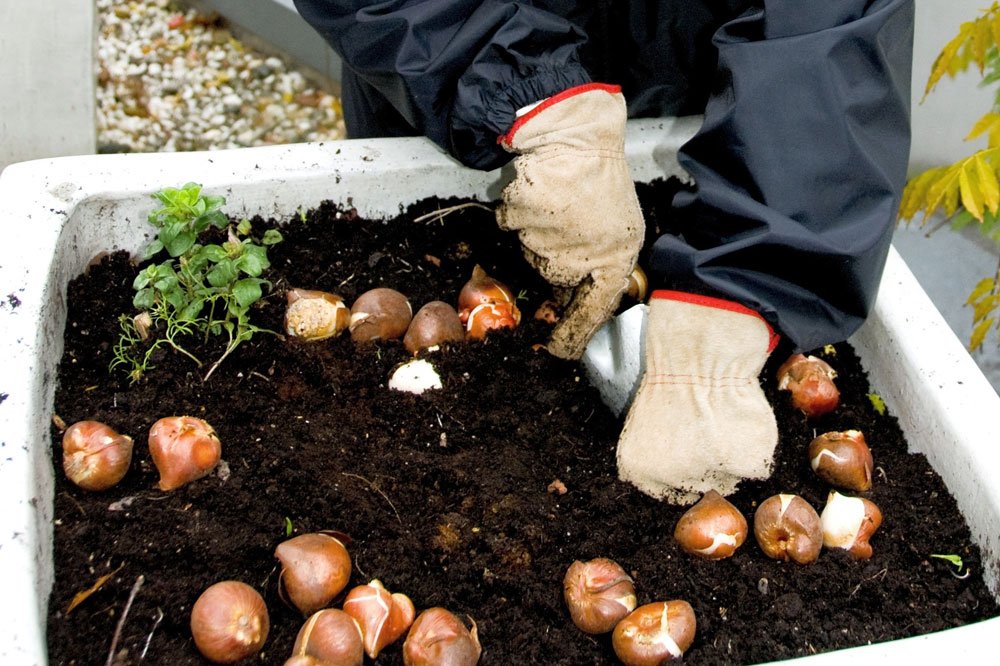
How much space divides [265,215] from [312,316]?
10.3 inches

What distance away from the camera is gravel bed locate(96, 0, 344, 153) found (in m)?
→ 3.39

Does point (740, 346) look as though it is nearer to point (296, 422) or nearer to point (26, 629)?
point (296, 422)

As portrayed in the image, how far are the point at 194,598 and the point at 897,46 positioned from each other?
1.34m

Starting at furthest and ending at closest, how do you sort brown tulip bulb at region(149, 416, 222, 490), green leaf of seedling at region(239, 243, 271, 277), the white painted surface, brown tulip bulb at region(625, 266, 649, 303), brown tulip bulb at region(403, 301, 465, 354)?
the white painted surface < brown tulip bulb at region(625, 266, 649, 303) < brown tulip bulb at region(403, 301, 465, 354) < green leaf of seedling at region(239, 243, 271, 277) < brown tulip bulb at region(149, 416, 222, 490)

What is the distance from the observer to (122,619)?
117 centimetres

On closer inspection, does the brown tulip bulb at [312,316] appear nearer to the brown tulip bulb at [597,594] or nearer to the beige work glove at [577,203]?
the beige work glove at [577,203]

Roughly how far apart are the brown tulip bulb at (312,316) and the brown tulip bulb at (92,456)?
0.37 m

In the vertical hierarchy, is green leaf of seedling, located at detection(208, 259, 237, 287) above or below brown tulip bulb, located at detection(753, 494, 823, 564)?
above

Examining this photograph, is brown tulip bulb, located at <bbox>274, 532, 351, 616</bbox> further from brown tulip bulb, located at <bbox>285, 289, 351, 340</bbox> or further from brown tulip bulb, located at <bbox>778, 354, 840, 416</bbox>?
brown tulip bulb, located at <bbox>778, 354, 840, 416</bbox>

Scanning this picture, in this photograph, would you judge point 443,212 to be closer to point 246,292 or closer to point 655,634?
point 246,292

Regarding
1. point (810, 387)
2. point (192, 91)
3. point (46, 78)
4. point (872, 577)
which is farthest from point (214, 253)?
point (192, 91)

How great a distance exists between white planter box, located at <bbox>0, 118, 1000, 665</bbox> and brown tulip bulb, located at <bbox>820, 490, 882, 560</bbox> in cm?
15

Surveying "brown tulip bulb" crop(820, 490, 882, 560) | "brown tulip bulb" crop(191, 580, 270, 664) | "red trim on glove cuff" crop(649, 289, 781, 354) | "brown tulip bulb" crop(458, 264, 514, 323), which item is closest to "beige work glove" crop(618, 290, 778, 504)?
"red trim on glove cuff" crop(649, 289, 781, 354)

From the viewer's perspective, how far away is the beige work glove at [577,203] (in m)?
1.53
